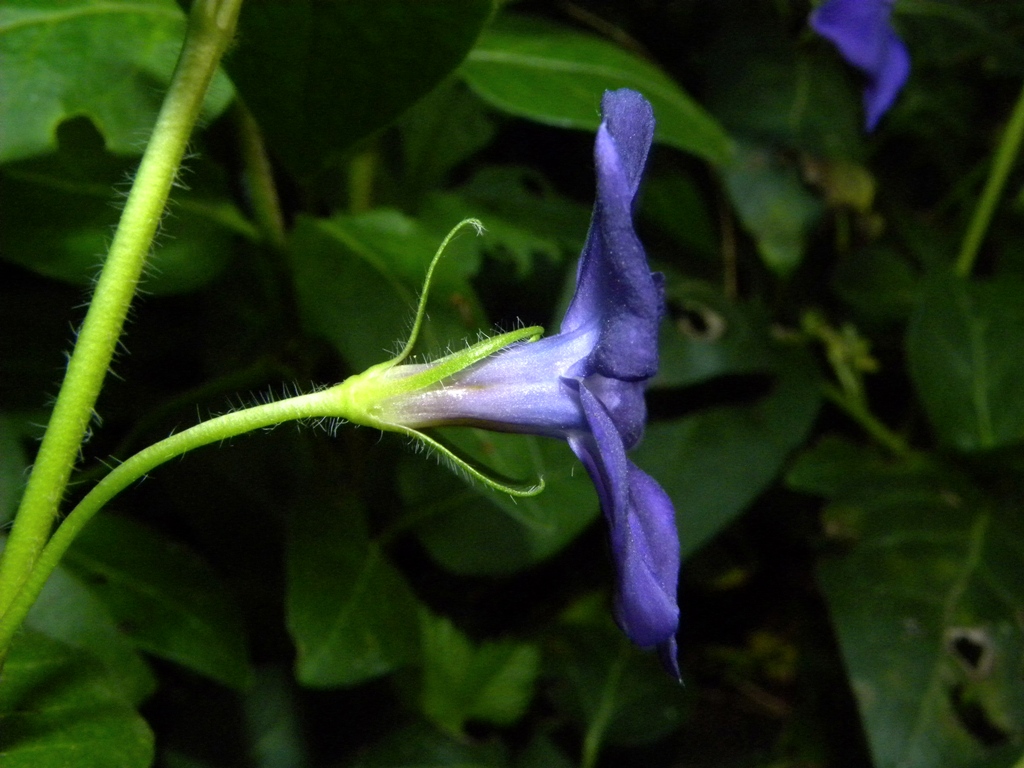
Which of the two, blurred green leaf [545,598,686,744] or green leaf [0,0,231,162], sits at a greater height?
green leaf [0,0,231,162]

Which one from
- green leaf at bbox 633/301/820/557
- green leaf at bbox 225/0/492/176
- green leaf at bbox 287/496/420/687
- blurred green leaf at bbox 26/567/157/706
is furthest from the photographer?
green leaf at bbox 633/301/820/557

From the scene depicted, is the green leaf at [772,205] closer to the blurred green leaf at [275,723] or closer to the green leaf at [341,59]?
the green leaf at [341,59]

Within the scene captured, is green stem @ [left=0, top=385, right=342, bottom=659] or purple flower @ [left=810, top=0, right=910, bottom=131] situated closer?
green stem @ [left=0, top=385, right=342, bottom=659]

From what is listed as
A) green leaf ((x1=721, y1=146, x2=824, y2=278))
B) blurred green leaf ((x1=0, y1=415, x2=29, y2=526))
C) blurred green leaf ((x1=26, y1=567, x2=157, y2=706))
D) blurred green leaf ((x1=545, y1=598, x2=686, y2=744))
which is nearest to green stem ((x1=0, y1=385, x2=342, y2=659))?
blurred green leaf ((x1=26, y1=567, x2=157, y2=706))

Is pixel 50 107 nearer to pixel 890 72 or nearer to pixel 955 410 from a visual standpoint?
pixel 890 72

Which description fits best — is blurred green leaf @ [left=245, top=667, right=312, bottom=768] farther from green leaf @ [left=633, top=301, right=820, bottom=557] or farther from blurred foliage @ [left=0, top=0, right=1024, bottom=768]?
green leaf @ [left=633, top=301, right=820, bottom=557]
